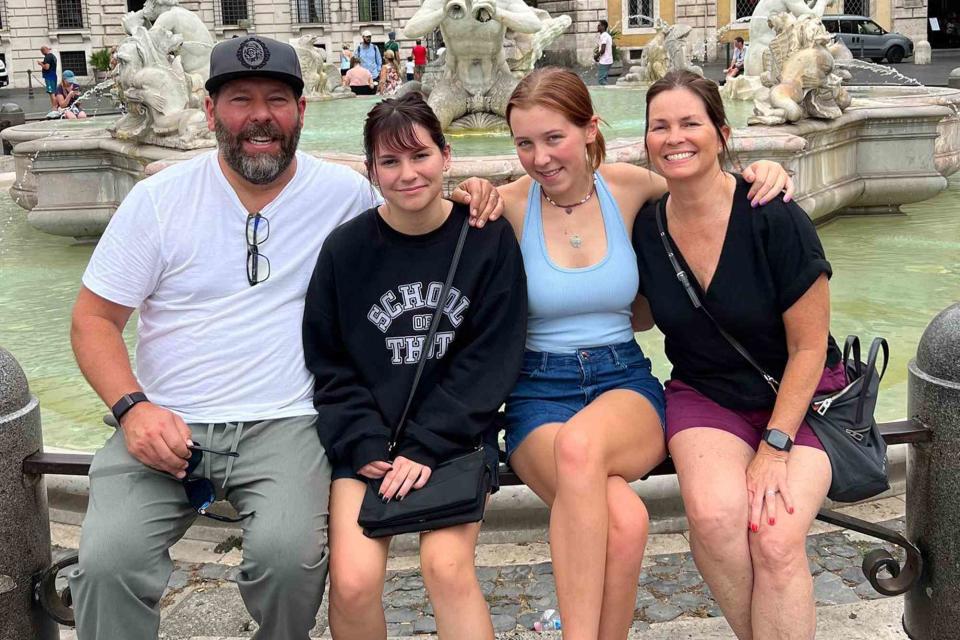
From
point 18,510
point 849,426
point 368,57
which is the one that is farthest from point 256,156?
point 368,57

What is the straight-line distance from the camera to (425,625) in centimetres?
336

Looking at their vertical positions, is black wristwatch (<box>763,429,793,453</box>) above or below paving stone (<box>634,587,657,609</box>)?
above

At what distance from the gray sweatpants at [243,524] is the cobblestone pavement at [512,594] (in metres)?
0.57

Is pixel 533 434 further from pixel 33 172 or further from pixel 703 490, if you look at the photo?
pixel 33 172

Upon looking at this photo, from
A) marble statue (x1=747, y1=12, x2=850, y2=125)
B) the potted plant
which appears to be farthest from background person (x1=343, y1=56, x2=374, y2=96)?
the potted plant

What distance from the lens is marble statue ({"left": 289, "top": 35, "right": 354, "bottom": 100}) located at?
1474 cm

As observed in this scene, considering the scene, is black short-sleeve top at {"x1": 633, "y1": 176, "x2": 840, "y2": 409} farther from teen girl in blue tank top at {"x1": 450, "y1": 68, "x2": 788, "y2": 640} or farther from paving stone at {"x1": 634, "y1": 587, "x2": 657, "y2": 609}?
paving stone at {"x1": 634, "y1": 587, "x2": 657, "y2": 609}

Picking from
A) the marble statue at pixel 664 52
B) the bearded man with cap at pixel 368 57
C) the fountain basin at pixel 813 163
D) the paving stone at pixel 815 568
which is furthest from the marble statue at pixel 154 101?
the bearded man with cap at pixel 368 57

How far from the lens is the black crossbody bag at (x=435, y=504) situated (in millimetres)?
2725

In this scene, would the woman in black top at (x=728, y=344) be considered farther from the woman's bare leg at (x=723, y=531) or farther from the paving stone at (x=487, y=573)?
the paving stone at (x=487, y=573)

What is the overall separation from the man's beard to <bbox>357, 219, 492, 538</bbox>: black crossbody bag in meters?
0.87

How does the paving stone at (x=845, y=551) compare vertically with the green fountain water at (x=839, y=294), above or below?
below

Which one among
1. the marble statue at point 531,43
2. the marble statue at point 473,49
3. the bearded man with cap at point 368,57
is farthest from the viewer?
the bearded man with cap at point 368,57

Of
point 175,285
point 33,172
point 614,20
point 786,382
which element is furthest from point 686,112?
point 614,20
